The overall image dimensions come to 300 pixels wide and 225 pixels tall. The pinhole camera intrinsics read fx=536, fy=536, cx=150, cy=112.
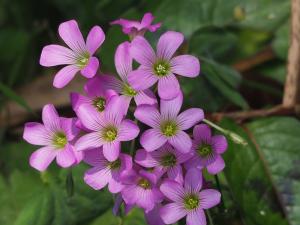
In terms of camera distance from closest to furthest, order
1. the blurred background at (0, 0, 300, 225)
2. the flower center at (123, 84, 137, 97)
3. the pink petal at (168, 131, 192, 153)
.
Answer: the pink petal at (168, 131, 192, 153) < the flower center at (123, 84, 137, 97) < the blurred background at (0, 0, 300, 225)

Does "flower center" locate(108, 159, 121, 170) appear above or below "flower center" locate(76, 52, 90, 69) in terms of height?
below

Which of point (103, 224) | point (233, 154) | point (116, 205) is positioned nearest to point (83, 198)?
point (103, 224)

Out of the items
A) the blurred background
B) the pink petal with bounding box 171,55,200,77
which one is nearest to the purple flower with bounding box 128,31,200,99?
the pink petal with bounding box 171,55,200,77

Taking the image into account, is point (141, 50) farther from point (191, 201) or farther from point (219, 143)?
point (191, 201)

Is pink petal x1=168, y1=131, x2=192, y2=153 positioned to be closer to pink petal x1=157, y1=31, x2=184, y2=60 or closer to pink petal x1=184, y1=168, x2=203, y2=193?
pink petal x1=184, y1=168, x2=203, y2=193

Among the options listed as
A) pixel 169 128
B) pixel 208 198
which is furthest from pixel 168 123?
pixel 208 198

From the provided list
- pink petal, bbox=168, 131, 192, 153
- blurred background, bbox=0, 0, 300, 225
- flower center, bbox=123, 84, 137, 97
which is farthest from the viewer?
blurred background, bbox=0, 0, 300, 225
